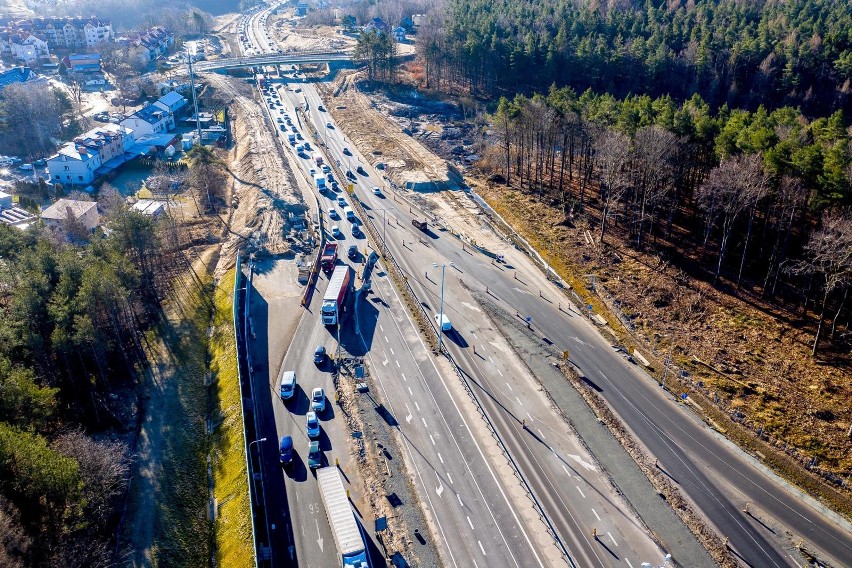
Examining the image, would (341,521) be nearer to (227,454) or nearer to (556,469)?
(227,454)

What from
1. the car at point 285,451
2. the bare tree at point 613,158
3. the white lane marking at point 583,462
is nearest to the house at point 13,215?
the car at point 285,451

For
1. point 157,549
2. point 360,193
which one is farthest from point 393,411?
point 360,193

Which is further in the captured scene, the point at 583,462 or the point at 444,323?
the point at 444,323

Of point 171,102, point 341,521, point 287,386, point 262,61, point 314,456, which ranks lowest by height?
point 314,456

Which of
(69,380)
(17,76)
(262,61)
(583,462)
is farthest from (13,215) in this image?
(262,61)

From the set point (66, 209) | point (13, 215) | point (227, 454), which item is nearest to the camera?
point (227, 454)
